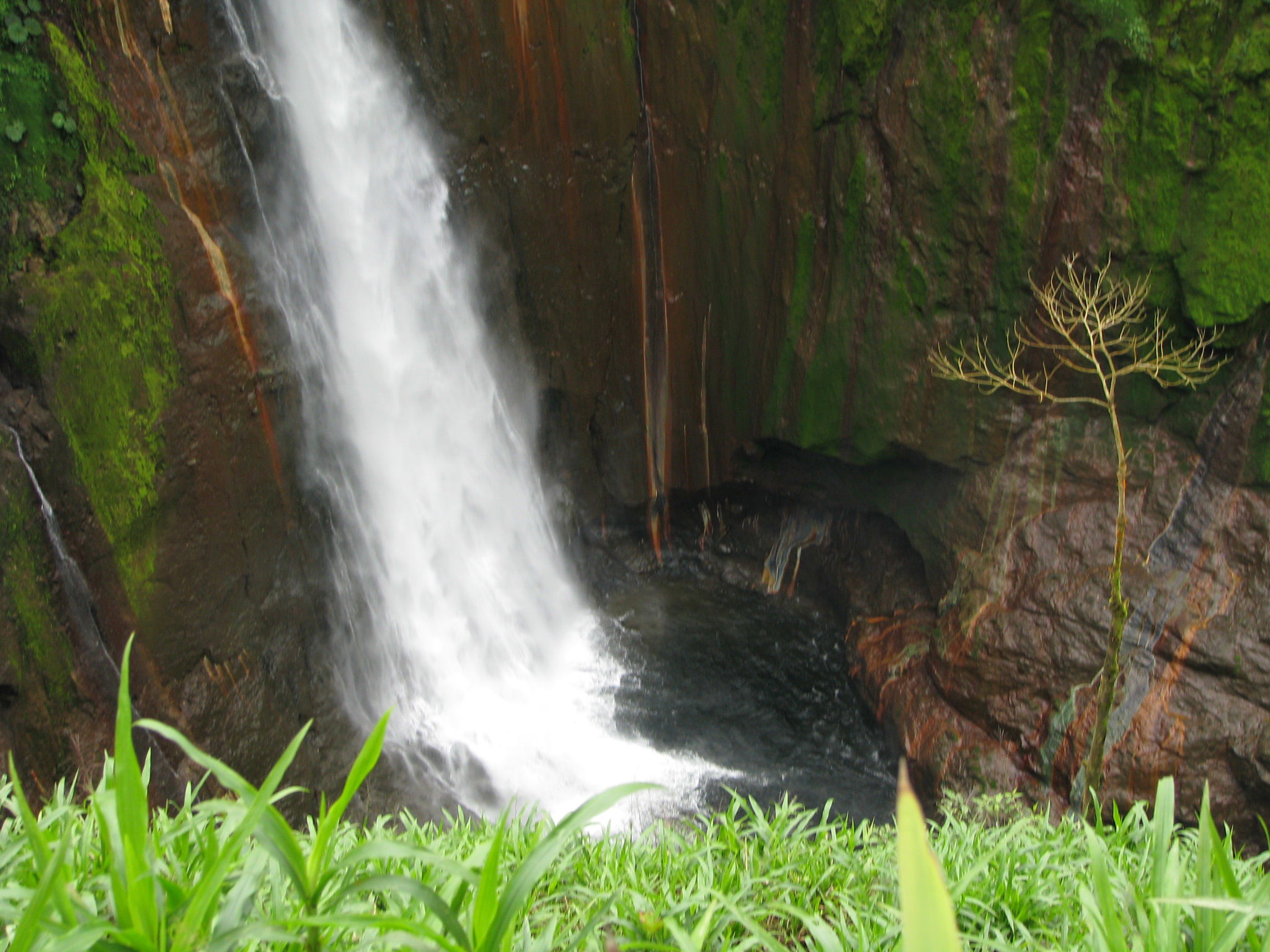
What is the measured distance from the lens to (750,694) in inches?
309

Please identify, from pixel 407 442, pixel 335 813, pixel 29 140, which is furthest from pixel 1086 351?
pixel 29 140

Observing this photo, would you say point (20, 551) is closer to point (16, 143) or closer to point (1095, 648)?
point (16, 143)

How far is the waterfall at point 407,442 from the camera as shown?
21.1 feet

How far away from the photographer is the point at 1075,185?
21.8 feet

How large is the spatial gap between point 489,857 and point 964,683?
668 cm

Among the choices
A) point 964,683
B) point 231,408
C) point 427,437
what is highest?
point 427,437

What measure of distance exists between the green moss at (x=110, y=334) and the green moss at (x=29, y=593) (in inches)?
14.3

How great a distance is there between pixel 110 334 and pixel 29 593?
1645mm

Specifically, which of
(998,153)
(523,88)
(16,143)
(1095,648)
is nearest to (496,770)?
(1095,648)

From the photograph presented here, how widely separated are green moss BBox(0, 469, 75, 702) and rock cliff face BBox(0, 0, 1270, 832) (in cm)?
2

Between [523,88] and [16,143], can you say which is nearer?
[16,143]

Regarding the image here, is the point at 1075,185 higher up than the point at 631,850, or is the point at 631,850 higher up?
the point at 1075,185

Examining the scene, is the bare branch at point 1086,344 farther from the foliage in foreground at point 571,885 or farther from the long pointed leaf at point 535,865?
the long pointed leaf at point 535,865

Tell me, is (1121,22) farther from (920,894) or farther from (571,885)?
(920,894)
